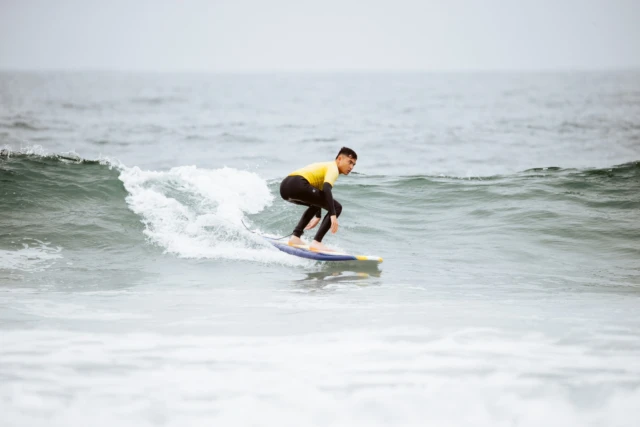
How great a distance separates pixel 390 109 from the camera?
178ft

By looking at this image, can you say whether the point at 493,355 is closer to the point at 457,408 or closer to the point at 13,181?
the point at 457,408

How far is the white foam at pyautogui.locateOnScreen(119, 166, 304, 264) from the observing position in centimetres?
966

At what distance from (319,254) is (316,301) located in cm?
222

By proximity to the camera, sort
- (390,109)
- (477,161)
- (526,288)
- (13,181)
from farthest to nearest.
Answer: (390,109), (477,161), (13,181), (526,288)

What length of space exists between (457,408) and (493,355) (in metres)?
0.95

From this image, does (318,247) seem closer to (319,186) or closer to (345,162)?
(319,186)

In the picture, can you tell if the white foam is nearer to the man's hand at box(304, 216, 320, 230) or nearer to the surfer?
the man's hand at box(304, 216, 320, 230)

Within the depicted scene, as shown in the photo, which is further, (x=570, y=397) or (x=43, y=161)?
(x=43, y=161)

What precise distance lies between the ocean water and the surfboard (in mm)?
125

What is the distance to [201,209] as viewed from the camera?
40.5 feet

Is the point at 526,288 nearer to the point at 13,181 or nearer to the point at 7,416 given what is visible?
the point at 7,416

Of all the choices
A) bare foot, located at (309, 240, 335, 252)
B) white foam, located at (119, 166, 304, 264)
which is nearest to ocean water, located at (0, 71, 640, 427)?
white foam, located at (119, 166, 304, 264)

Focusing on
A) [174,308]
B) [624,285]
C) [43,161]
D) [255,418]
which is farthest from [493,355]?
[43,161]

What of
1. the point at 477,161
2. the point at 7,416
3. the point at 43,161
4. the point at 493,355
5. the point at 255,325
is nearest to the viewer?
the point at 7,416
